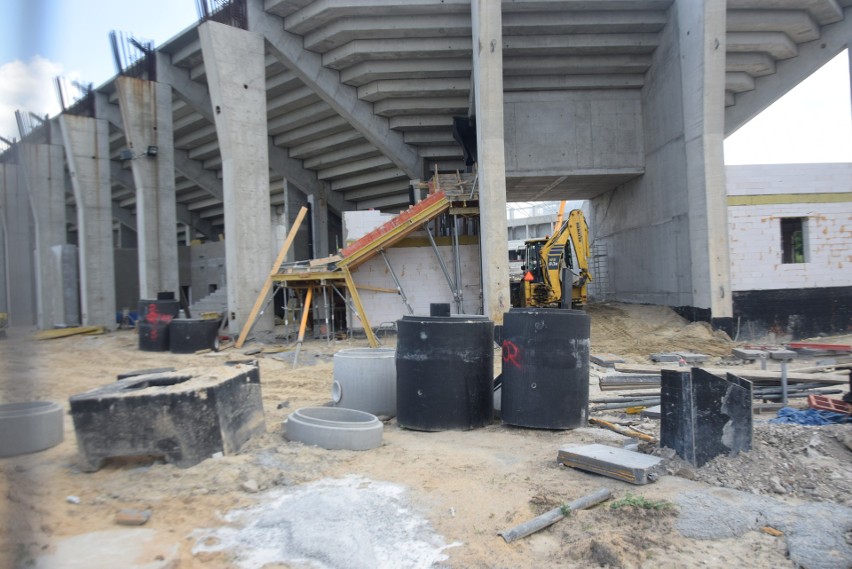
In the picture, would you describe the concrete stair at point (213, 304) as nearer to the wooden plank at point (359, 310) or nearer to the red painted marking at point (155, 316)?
the red painted marking at point (155, 316)

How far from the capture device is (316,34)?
1823 centimetres

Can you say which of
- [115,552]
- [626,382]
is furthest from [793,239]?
[115,552]

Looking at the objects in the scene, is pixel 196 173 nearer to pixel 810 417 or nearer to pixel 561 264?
pixel 561 264

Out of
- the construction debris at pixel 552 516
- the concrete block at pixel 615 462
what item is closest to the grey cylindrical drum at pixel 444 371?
the concrete block at pixel 615 462

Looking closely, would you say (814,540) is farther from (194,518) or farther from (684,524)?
(194,518)

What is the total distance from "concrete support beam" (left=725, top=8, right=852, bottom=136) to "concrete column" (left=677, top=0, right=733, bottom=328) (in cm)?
523

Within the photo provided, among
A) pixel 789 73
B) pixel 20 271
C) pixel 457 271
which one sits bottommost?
pixel 20 271

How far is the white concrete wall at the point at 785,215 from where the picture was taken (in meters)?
15.8

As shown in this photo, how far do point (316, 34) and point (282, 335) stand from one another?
10017mm

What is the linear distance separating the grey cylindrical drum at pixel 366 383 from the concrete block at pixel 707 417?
364 centimetres

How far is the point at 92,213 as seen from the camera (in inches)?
934

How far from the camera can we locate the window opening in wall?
52.9 feet

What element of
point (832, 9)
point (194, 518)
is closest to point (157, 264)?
point (194, 518)

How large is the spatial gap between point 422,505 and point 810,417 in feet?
15.4
